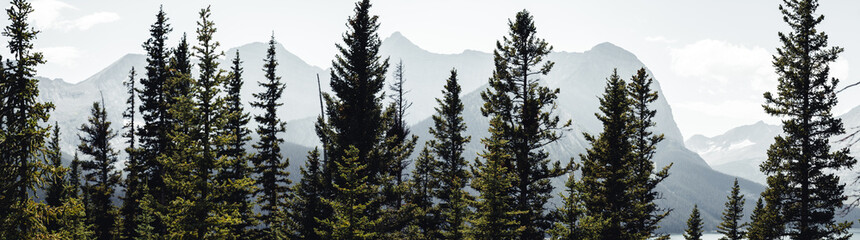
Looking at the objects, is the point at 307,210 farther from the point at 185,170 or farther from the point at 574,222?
the point at 574,222

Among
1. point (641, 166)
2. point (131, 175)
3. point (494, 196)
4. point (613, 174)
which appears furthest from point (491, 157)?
point (131, 175)

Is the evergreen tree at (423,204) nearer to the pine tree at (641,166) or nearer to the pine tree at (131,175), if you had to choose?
the pine tree at (641,166)

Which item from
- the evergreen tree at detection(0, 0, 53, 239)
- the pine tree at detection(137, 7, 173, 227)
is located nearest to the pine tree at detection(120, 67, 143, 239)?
the pine tree at detection(137, 7, 173, 227)

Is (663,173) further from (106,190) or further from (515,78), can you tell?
(106,190)

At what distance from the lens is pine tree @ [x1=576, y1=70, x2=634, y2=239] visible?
23.5 meters

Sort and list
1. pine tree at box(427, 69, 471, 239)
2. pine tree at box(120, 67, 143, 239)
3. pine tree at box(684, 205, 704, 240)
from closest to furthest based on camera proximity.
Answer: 1. pine tree at box(120, 67, 143, 239)
2. pine tree at box(427, 69, 471, 239)
3. pine tree at box(684, 205, 704, 240)

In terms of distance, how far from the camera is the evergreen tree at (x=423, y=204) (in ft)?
89.1

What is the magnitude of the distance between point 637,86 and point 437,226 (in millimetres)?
15022

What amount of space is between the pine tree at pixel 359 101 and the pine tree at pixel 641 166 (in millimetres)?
12517

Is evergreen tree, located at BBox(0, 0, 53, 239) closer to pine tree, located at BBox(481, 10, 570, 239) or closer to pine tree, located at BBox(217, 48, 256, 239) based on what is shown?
pine tree, located at BBox(217, 48, 256, 239)

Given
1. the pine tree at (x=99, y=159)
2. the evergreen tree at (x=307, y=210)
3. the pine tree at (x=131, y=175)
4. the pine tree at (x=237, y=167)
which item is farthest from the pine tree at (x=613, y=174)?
the pine tree at (x=99, y=159)

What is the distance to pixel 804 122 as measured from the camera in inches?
800

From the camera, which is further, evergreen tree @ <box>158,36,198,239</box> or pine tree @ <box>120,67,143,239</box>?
pine tree @ <box>120,67,143,239</box>

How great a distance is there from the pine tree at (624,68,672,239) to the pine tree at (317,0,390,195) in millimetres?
12517
